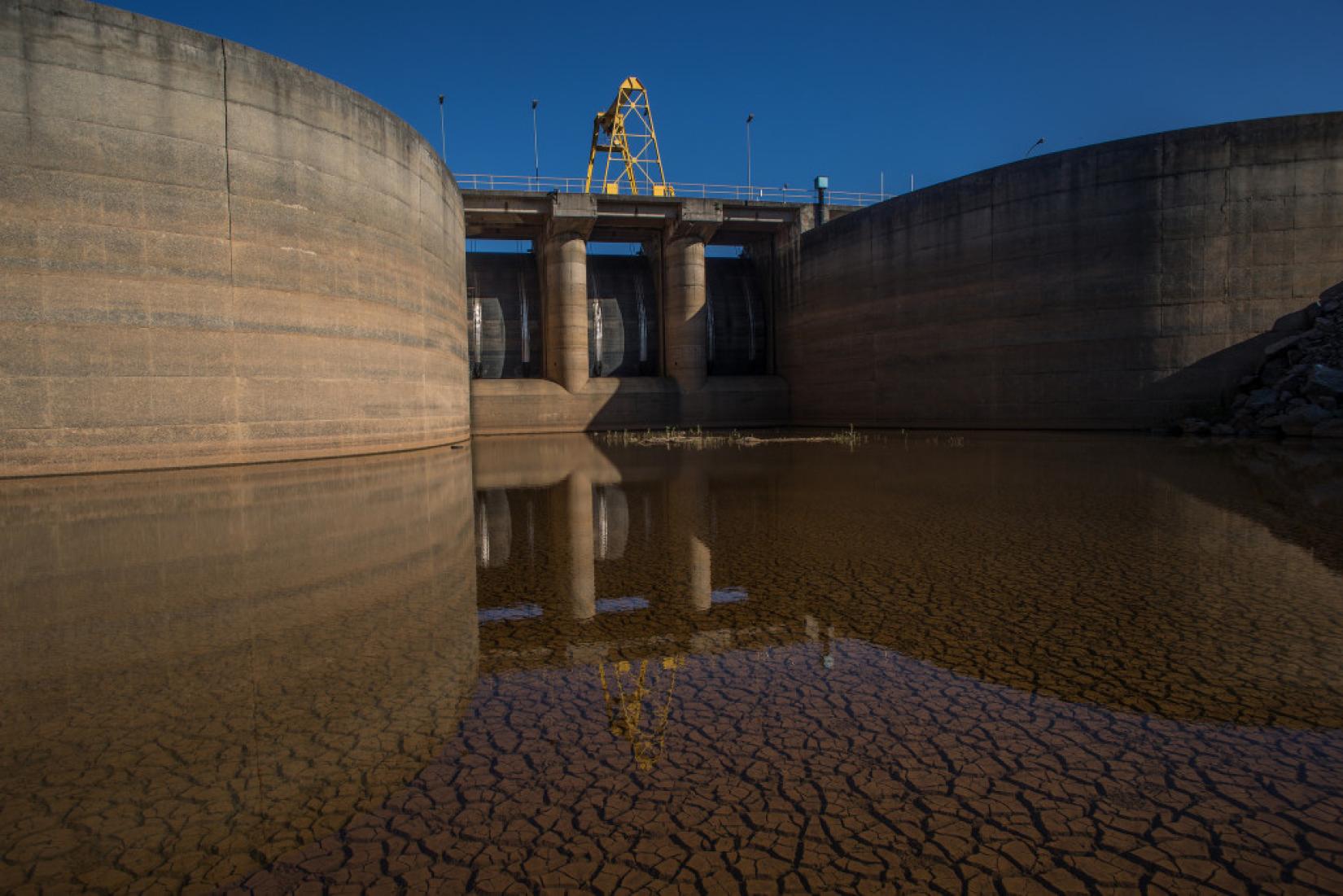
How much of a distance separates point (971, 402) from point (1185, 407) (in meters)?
5.83

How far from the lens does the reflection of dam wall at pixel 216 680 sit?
2410 millimetres

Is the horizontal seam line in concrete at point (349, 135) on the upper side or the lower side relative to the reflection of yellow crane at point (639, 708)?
upper

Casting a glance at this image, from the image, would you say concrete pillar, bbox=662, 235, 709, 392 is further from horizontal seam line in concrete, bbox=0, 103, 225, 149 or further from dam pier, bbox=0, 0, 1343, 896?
horizontal seam line in concrete, bbox=0, 103, 225, 149

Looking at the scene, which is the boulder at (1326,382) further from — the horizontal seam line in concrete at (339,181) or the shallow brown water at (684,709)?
the horizontal seam line in concrete at (339,181)

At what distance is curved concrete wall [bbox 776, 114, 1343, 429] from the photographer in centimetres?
1997

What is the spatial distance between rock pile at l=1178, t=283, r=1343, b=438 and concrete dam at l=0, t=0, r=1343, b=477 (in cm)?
74

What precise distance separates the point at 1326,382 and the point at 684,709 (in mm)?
20627

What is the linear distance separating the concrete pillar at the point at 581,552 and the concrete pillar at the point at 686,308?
1980 cm

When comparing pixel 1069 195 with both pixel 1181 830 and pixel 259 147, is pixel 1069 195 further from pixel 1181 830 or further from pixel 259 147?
pixel 1181 830

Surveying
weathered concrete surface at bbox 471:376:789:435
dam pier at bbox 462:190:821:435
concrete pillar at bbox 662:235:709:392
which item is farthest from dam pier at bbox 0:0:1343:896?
concrete pillar at bbox 662:235:709:392

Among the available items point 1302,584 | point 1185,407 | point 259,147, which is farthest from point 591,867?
point 1185,407

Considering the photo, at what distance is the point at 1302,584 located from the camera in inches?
191

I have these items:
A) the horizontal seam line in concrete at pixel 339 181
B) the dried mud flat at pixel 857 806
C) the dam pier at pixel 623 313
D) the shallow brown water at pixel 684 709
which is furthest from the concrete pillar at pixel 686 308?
the dried mud flat at pixel 857 806

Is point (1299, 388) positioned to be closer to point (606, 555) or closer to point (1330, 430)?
point (1330, 430)
